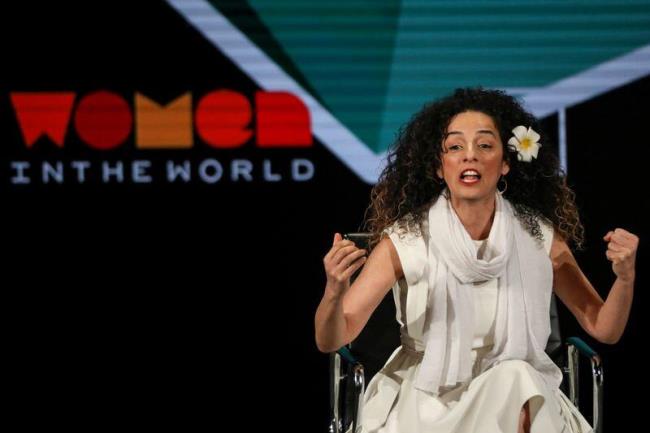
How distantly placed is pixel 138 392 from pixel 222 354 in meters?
0.43

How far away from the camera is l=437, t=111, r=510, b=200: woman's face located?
2912 mm

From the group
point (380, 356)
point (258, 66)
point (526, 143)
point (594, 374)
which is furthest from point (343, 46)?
point (594, 374)

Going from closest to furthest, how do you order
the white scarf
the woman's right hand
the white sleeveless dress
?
the woman's right hand, the white sleeveless dress, the white scarf

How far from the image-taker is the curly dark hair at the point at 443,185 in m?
3.03

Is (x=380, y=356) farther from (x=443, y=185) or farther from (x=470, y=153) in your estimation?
(x=470, y=153)

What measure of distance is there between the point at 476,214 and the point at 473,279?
19 centimetres

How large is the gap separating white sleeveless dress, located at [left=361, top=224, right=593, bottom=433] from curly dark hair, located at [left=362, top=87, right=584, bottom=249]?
78 mm

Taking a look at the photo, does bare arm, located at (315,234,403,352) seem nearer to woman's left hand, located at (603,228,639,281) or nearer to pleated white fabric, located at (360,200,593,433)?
pleated white fabric, located at (360,200,593,433)

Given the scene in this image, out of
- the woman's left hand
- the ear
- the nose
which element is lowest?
the woman's left hand

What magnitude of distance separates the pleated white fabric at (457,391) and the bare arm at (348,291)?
0.15 ft

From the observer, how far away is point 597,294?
307cm

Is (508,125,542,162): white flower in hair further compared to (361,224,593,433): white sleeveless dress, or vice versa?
(508,125,542,162): white flower in hair

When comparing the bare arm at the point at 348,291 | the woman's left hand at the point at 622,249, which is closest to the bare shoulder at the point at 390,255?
the bare arm at the point at 348,291

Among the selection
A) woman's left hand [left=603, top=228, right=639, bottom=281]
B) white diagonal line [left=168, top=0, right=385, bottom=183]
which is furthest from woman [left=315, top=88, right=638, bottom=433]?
white diagonal line [left=168, top=0, right=385, bottom=183]
